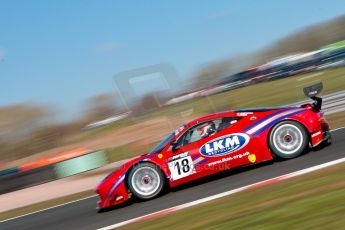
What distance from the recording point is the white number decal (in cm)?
858

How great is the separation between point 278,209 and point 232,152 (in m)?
3.06

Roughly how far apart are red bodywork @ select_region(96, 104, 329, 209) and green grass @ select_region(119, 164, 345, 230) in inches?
57.9

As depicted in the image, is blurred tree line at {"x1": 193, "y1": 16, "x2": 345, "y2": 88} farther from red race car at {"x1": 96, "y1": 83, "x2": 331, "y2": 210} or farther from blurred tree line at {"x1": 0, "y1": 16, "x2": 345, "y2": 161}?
red race car at {"x1": 96, "y1": 83, "x2": 331, "y2": 210}

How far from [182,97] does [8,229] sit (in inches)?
243

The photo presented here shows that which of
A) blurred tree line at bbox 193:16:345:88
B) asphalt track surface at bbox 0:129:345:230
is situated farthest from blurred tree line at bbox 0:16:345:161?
asphalt track surface at bbox 0:129:345:230

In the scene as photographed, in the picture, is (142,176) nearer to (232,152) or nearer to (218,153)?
(218,153)

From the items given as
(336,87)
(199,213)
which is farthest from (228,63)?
(199,213)

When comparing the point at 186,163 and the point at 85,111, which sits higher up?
the point at 85,111

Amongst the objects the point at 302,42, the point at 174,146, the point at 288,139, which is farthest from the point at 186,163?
the point at 302,42

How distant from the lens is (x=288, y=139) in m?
8.58

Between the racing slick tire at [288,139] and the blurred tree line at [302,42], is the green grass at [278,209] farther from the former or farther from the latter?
the blurred tree line at [302,42]

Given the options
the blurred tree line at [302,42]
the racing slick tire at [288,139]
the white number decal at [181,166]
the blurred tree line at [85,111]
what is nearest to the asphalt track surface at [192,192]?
the racing slick tire at [288,139]

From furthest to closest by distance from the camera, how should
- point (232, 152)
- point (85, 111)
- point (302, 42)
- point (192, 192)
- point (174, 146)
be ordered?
point (302, 42) < point (85, 111) < point (174, 146) < point (232, 152) < point (192, 192)

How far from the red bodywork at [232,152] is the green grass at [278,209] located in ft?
4.83
